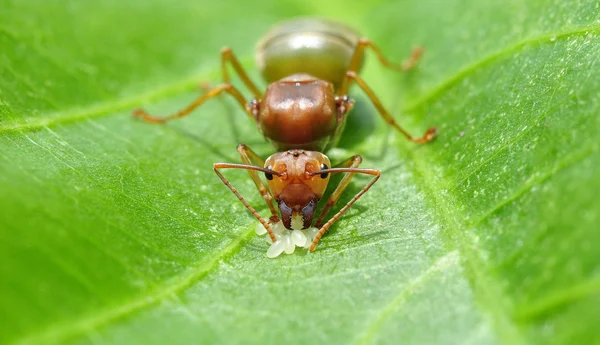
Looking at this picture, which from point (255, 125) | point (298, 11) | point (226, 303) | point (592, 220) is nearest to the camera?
point (592, 220)

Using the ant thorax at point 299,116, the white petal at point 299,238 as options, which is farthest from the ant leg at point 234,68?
the white petal at point 299,238

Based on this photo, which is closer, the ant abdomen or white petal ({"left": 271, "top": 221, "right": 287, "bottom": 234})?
white petal ({"left": 271, "top": 221, "right": 287, "bottom": 234})

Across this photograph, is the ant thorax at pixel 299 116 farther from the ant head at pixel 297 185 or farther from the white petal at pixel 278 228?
the white petal at pixel 278 228

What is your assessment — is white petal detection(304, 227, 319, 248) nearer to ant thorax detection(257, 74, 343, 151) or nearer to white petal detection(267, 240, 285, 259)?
white petal detection(267, 240, 285, 259)

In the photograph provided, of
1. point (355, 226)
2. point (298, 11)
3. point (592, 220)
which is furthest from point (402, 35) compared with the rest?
point (592, 220)

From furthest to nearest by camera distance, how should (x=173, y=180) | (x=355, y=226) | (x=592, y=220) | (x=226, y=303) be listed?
(x=173, y=180) → (x=355, y=226) → (x=226, y=303) → (x=592, y=220)

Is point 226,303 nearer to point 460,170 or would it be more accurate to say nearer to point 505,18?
point 460,170

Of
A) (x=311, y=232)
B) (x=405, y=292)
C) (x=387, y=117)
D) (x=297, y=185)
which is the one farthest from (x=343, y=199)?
(x=405, y=292)

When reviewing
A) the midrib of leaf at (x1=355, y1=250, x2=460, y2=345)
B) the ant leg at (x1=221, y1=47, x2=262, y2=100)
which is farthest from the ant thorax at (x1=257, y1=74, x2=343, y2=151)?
the midrib of leaf at (x1=355, y1=250, x2=460, y2=345)
